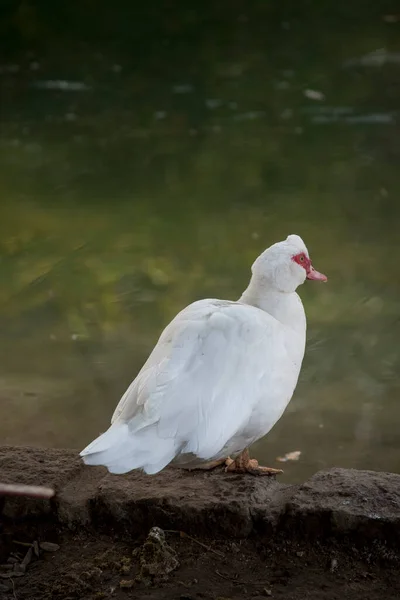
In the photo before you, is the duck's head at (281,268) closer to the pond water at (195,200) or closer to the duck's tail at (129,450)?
the duck's tail at (129,450)

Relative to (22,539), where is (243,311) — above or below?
above

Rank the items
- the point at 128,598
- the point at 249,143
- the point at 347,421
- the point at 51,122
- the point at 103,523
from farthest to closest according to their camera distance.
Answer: the point at 51,122
the point at 249,143
the point at 347,421
the point at 103,523
the point at 128,598

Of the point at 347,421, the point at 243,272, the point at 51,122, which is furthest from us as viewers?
the point at 51,122

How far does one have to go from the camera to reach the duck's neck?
2303mm

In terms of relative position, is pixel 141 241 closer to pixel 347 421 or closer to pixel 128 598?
pixel 347 421

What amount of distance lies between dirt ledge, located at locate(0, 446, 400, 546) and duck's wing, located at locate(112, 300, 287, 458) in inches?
8.6

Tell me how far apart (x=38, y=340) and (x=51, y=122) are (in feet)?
12.3

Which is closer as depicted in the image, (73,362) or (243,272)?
(73,362)

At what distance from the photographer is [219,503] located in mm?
2098

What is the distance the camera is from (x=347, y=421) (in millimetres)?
3324

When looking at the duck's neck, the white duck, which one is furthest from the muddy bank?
the duck's neck

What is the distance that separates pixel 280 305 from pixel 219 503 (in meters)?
0.52

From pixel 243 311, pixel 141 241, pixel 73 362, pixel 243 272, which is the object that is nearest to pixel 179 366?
pixel 243 311

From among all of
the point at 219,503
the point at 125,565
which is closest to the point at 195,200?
the point at 219,503
